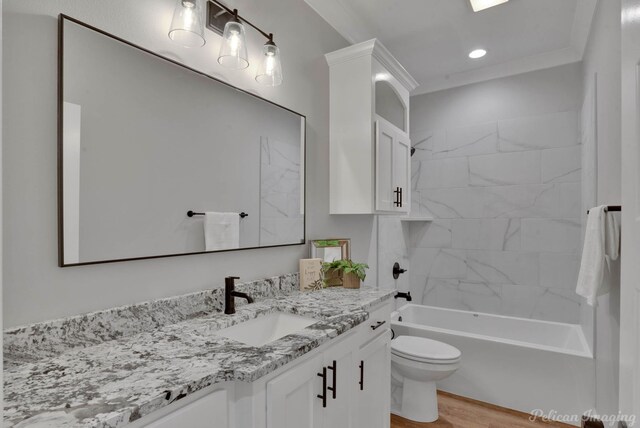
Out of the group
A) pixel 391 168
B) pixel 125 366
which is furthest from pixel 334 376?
pixel 391 168

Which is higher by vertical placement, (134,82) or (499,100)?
(499,100)

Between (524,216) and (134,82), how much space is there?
3.16 m

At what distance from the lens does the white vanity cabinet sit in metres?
2.12

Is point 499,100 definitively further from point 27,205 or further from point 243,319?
point 27,205

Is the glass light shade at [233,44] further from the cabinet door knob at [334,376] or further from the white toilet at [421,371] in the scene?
the white toilet at [421,371]

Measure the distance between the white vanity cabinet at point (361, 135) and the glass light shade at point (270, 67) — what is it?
0.63 meters

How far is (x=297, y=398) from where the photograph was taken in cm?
111

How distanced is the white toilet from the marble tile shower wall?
117 cm

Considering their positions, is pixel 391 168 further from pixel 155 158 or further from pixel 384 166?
pixel 155 158

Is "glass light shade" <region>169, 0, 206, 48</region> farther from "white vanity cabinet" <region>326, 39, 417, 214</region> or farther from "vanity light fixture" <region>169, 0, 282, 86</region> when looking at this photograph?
"white vanity cabinet" <region>326, 39, 417, 214</region>

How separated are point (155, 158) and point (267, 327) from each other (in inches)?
33.3

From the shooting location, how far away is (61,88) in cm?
107

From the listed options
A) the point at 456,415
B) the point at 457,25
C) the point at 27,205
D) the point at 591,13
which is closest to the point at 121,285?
the point at 27,205

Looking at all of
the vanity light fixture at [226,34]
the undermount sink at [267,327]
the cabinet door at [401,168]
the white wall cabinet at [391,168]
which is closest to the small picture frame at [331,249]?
the white wall cabinet at [391,168]
